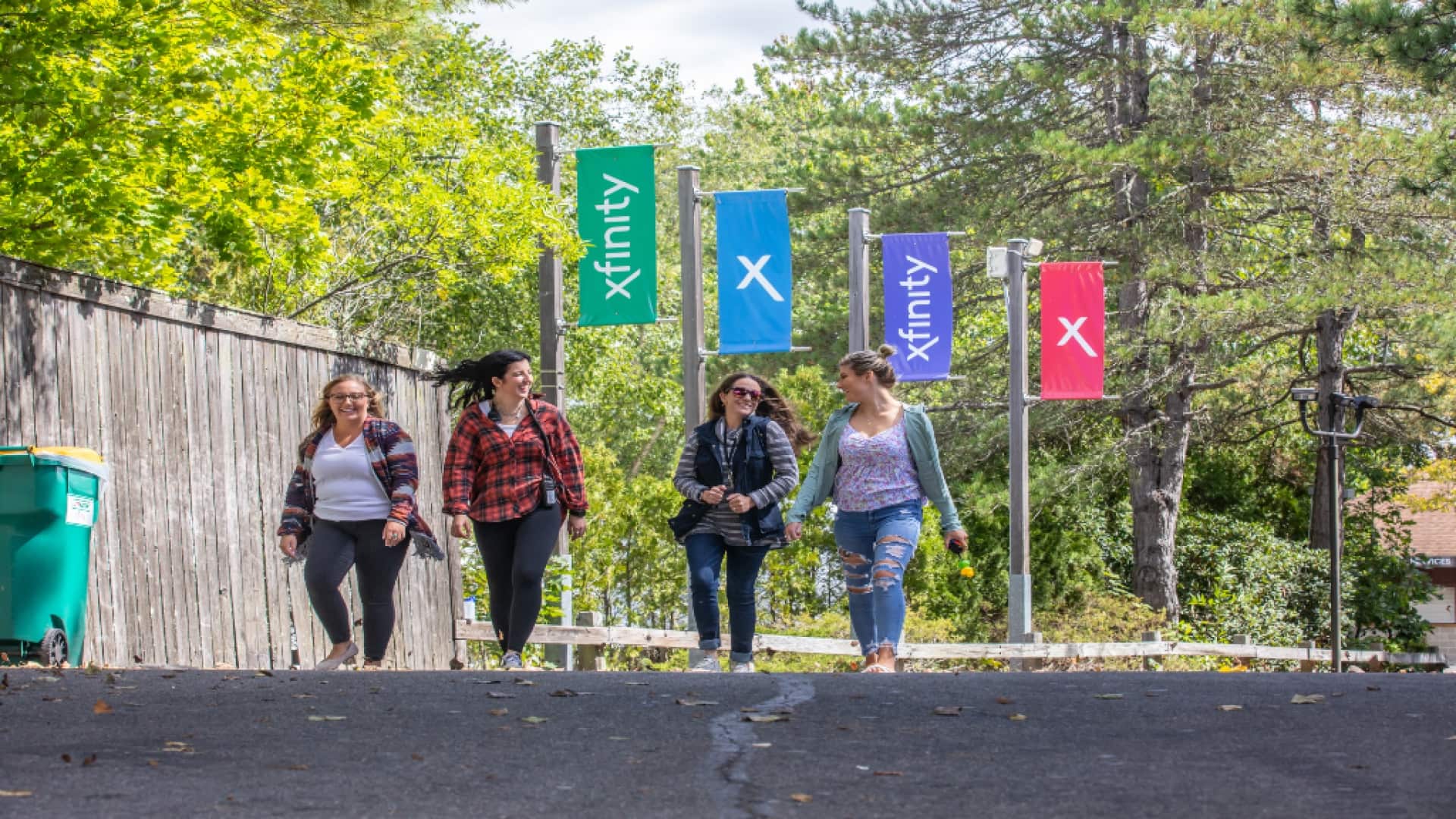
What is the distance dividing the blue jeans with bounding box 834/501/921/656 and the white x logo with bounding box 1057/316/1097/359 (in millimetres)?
10375

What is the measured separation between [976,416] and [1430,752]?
21.7 m

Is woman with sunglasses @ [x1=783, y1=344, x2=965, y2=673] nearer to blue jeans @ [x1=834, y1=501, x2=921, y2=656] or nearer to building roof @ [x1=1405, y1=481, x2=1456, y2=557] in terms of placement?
blue jeans @ [x1=834, y1=501, x2=921, y2=656]

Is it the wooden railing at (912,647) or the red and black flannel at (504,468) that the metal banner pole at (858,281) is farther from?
the red and black flannel at (504,468)

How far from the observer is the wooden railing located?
484 inches

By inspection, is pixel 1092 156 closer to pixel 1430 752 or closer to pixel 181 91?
pixel 181 91

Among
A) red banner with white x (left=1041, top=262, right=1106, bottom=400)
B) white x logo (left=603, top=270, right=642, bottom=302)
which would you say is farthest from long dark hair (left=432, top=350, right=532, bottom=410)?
red banner with white x (left=1041, top=262, right=1106, bottom=400)

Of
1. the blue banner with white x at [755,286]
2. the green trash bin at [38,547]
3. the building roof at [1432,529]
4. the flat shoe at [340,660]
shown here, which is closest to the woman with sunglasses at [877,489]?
the flat shoe at [340,660]

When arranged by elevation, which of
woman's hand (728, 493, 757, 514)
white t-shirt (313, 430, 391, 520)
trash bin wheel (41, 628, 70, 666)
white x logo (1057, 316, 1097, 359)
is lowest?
trash bin wheel (41, 628, 70, 666)

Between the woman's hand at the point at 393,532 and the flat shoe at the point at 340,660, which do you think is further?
the flat shoe at the point at 340,660

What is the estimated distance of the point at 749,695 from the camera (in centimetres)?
690

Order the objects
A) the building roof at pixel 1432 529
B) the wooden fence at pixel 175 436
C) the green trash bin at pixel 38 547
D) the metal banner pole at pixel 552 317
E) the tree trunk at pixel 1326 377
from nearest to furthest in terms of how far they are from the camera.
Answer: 1. the green trash bin at pixel 38 547
2. the wooden fence at pixel 175 436
3. the metal banner pole at pixel 552 317
4. the tree trunk at pixel 1326 377
5. the building roof at pixel 1432 529

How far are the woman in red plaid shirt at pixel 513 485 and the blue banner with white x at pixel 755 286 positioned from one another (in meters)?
7.35

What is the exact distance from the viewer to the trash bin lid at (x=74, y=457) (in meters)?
7.90

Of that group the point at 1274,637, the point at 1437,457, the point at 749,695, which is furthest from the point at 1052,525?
the point at 749,695
